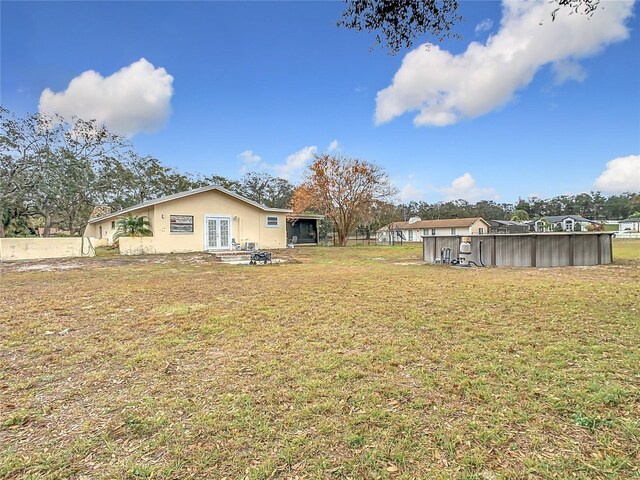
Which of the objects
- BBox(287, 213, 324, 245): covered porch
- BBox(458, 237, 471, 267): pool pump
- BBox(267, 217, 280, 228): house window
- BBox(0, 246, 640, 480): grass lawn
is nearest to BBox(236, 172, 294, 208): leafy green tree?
BBox(287, 213, 324, 245): covered porch

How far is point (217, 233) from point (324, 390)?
16947mm

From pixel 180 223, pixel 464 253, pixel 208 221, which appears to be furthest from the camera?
pixel 208 221

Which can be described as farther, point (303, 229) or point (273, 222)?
point (303, 229)

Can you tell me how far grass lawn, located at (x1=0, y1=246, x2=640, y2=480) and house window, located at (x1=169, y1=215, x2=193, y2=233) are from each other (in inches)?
473

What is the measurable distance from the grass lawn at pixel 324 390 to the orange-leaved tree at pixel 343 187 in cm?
2148

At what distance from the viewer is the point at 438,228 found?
43.5 m

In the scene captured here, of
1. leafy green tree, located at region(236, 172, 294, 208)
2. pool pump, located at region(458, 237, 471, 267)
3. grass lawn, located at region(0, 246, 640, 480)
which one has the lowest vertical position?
grass lawn, located at region(0, 246, 640, 480)

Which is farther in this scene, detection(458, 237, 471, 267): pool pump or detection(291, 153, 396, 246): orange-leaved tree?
detection(291, 153, 396, 246): orange-leaved tree

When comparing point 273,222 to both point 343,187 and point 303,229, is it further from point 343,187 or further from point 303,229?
point 343,187

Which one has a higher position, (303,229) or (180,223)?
(180,223)

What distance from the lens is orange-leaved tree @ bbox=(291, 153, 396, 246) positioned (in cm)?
2628

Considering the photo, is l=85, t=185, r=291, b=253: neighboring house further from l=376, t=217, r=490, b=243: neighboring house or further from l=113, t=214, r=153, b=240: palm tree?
l=376, t=217, r=490, b=243: neighboring house

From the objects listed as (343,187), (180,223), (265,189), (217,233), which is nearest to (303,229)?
(343,187)

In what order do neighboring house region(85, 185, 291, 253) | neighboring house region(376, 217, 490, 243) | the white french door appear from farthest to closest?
neighboring house region(376, 217, 490, 243)
the white french door
neighboring house region(85, 185, 291, 253)
